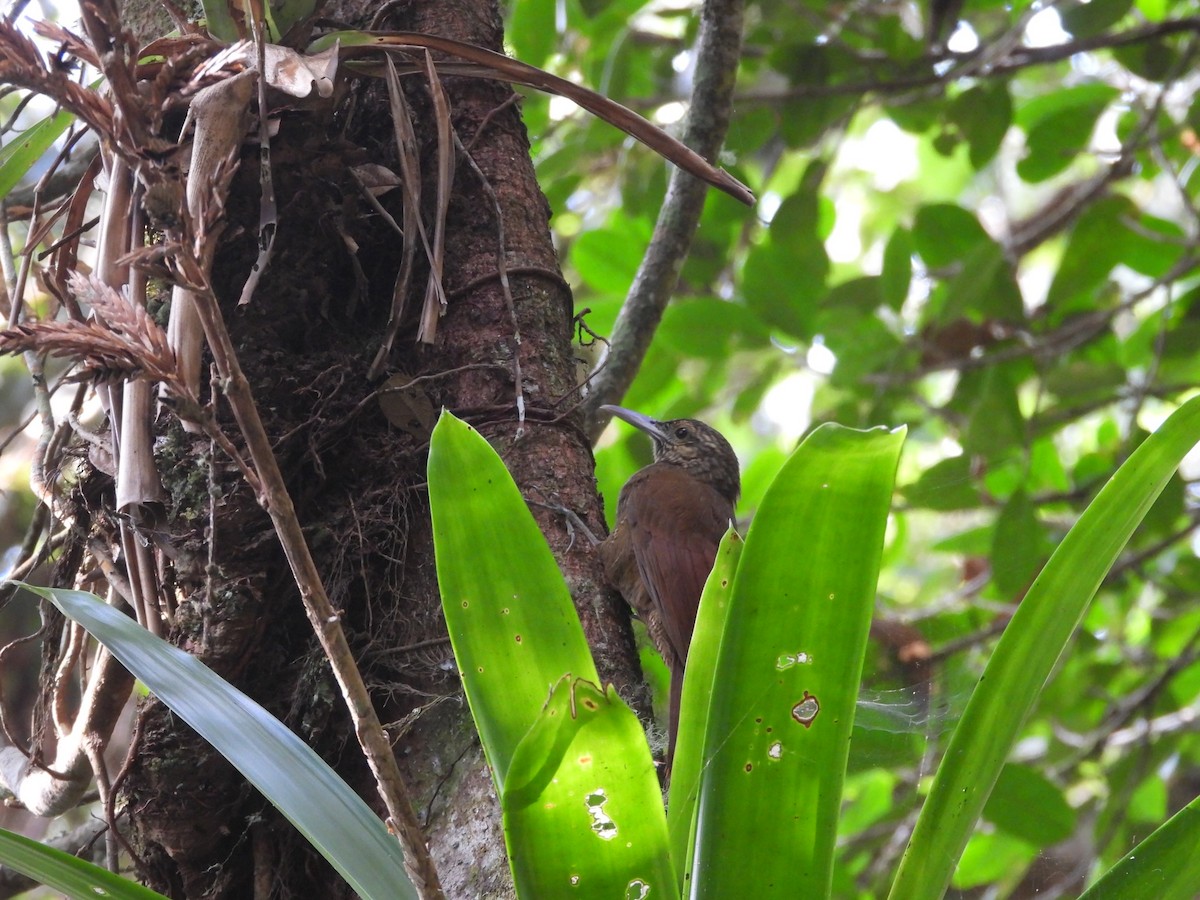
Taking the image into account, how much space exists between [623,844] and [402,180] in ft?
3.99

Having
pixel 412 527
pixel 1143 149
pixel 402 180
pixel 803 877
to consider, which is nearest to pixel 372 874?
pixel 803 877

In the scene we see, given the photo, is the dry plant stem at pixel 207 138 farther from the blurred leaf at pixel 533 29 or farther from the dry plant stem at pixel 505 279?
the blurred leaf at pixel 533 29

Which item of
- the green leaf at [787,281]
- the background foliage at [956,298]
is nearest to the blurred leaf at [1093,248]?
the background foliage at [956,298]

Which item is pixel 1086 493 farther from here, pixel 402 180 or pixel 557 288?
pixel 402 180

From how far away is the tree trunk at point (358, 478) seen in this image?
5.02 feet

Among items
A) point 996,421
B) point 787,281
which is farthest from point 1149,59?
point 787,281

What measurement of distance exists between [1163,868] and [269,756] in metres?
0.97

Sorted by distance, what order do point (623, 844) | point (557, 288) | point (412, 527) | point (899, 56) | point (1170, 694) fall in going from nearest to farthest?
point (623, 844), point (412, 527), point (557, 288), point (899, 56), point (1170, 694)

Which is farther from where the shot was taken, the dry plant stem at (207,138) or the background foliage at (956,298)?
the background foliage at (956,298)

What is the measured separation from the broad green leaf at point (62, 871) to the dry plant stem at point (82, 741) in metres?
0.62

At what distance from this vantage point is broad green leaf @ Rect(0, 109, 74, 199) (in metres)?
1.78

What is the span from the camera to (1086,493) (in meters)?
3.88

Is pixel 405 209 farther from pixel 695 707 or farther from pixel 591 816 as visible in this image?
pixel 591 816

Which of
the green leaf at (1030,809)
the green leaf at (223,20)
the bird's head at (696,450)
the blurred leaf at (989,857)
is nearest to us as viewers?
the green leaf at (223,20)
